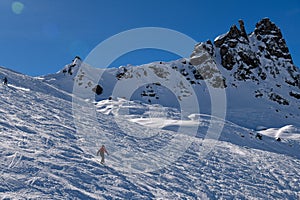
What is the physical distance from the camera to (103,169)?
52.8 ft

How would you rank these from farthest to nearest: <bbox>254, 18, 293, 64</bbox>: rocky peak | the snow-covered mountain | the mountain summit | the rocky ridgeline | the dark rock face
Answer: <bbox>254, 18, 293, 64</bbox>: rocky peak → the dark rock face → the rocky ridgeline → the mountain summit → the snow-covered mountain

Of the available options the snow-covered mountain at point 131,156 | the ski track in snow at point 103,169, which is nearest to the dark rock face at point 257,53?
the snow-covered mountain at point 131,156

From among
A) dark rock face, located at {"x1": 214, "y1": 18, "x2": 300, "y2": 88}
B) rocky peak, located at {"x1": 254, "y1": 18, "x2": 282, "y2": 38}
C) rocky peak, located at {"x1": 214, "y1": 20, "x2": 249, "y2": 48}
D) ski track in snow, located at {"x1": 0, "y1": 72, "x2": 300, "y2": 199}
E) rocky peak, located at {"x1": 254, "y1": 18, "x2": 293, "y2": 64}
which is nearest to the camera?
ski track in snow, located at {"x1": 0, "y1": 72, "x2": 300, "y2": 199}

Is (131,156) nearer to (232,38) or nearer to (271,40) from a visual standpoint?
(232,38)

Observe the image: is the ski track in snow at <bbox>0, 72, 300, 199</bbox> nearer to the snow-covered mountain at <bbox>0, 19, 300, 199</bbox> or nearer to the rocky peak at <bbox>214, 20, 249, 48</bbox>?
the snow-covered mountain at <bbox>0, 19, 300, 199</bbox>

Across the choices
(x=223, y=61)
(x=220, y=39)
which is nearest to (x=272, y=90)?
(x=223, y=61)

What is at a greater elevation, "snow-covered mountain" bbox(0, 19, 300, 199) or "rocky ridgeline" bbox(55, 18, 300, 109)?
"rocky ridgeline" bbox(55, 18, 300, 109)

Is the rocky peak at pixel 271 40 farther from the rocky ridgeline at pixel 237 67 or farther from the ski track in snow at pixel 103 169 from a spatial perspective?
the ski track in snow at pixel 103 169

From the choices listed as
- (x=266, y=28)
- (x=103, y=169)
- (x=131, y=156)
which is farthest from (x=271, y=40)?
(x=103, y=169)

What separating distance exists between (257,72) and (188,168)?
100457 mm

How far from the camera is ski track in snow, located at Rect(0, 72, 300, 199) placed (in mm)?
12695

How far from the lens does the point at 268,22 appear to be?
5241 inches

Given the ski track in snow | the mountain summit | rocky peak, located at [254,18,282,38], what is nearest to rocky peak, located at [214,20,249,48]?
the mountain summit

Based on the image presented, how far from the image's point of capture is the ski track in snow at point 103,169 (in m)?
12.7
